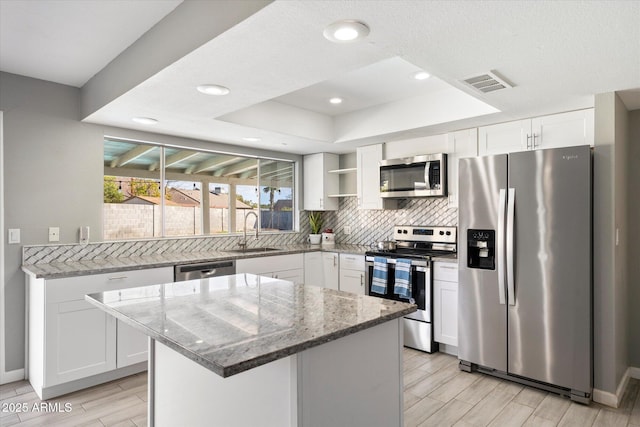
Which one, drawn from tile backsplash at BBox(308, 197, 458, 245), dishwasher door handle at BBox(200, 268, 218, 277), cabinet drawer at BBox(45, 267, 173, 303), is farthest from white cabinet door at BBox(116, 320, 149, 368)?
tile backsplash at BBox(308, 197, 458, 245)

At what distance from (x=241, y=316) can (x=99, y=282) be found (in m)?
1.97

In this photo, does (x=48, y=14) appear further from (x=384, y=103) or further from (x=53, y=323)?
(x=384, y=103)

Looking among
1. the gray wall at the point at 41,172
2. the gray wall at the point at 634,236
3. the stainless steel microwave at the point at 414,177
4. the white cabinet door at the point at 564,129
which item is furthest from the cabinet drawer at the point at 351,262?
the gray wall at the point at 41,172

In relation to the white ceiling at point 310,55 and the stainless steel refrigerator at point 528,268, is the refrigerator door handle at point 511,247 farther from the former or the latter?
the white ceiling at point 310,55

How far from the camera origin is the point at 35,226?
124 inches

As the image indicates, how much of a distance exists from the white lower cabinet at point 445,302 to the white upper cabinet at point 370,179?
1.12 metres

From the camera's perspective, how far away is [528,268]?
287 centimetres

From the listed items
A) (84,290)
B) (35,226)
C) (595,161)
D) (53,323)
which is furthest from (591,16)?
(35,226)

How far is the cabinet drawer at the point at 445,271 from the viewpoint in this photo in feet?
11.5

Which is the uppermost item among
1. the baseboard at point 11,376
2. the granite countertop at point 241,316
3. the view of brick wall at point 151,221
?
the view of brick wall at point 151,221

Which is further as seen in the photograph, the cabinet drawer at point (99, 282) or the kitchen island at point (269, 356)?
the cabinet drawer at point (99, 282)

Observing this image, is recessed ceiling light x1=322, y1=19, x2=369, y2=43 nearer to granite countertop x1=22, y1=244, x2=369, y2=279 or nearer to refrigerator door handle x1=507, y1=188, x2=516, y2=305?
refrigerator door handle x1=507, y1=188, x2=516, y2=305

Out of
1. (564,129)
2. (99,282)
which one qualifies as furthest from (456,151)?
(99,282)

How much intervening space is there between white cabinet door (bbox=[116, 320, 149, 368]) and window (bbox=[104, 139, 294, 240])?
3.27 ft
